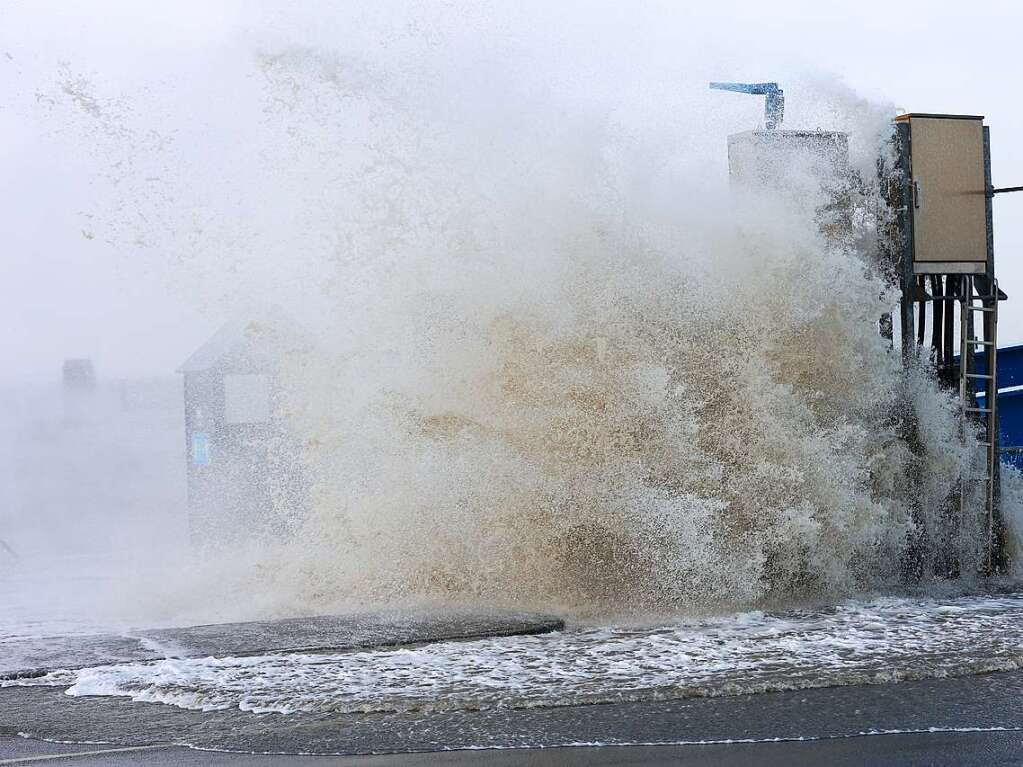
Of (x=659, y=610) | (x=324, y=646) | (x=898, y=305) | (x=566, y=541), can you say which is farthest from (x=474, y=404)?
(x=898, y=305)

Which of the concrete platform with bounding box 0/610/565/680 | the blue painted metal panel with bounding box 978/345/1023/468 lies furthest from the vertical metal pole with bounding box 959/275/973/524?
the concrete platform with bounding box 0/610/565/680

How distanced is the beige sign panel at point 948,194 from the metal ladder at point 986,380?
31cm

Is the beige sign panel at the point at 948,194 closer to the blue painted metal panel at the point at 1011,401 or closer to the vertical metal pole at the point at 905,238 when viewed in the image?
the vertical metal pole at the point at 905,238

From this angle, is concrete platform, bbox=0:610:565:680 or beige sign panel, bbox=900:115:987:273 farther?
beige sign panel, bbox=900:115:987:273

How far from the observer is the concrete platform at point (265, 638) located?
7648 millimetres

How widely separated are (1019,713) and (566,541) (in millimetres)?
4413

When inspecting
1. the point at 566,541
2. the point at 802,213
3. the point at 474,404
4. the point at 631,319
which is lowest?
the point at 566,541

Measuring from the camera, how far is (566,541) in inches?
392

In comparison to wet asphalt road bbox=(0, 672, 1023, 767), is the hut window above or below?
above

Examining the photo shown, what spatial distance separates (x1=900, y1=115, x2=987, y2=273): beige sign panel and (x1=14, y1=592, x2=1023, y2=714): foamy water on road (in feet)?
12.9

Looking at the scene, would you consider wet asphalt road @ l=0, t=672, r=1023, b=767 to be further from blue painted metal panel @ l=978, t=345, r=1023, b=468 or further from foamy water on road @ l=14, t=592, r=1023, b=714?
blue painted metal panel @ l=978, t=345, r=1023, b=468

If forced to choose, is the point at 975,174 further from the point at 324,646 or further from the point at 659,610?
the point at 324,646

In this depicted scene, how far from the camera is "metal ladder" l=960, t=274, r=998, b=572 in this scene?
11594 millimetres

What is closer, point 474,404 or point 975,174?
point 474,404
